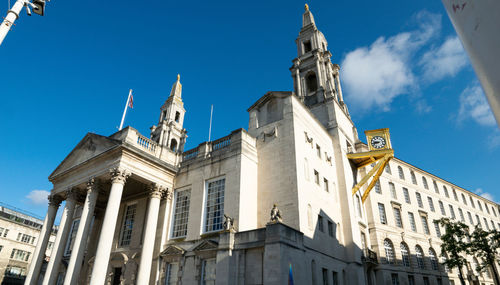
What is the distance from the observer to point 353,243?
2500 cm

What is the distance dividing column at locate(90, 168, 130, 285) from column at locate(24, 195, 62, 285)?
8.51 meters

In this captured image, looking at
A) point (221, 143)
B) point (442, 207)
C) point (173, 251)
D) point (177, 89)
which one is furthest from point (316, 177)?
point (177, 89)

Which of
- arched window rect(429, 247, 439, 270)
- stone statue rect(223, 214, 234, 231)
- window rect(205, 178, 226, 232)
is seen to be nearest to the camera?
stone statue rect(223, 214, 234, 231)

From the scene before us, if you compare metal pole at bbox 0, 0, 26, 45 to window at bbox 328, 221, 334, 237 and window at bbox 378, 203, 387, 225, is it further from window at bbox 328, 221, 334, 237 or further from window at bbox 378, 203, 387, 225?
window at bbox 378, 203, 387, 225

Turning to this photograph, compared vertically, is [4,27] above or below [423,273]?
above

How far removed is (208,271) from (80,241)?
9456mm

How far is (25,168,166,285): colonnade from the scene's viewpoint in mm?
20828

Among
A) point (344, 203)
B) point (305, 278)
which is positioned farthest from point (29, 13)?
point (344, 203)

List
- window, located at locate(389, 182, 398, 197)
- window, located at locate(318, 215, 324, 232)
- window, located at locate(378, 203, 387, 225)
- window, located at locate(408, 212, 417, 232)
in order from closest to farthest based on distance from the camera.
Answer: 1. window, located at locate(318, 215, 324, 232)
2. window, located at locate(378, 203, 387, 225)
3. window, located at locate(408, 212, 417, 232)
4. window, located at locate(389, 182, 398, 197)

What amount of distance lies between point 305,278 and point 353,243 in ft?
28.3

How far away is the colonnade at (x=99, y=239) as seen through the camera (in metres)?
20.8

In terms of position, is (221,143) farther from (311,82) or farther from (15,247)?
(15,247)

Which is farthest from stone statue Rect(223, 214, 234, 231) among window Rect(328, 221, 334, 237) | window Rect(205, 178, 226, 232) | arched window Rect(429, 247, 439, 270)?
arched window Rect(429, 247, 439, 270)

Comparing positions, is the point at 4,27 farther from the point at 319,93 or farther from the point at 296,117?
the point at 319,93
